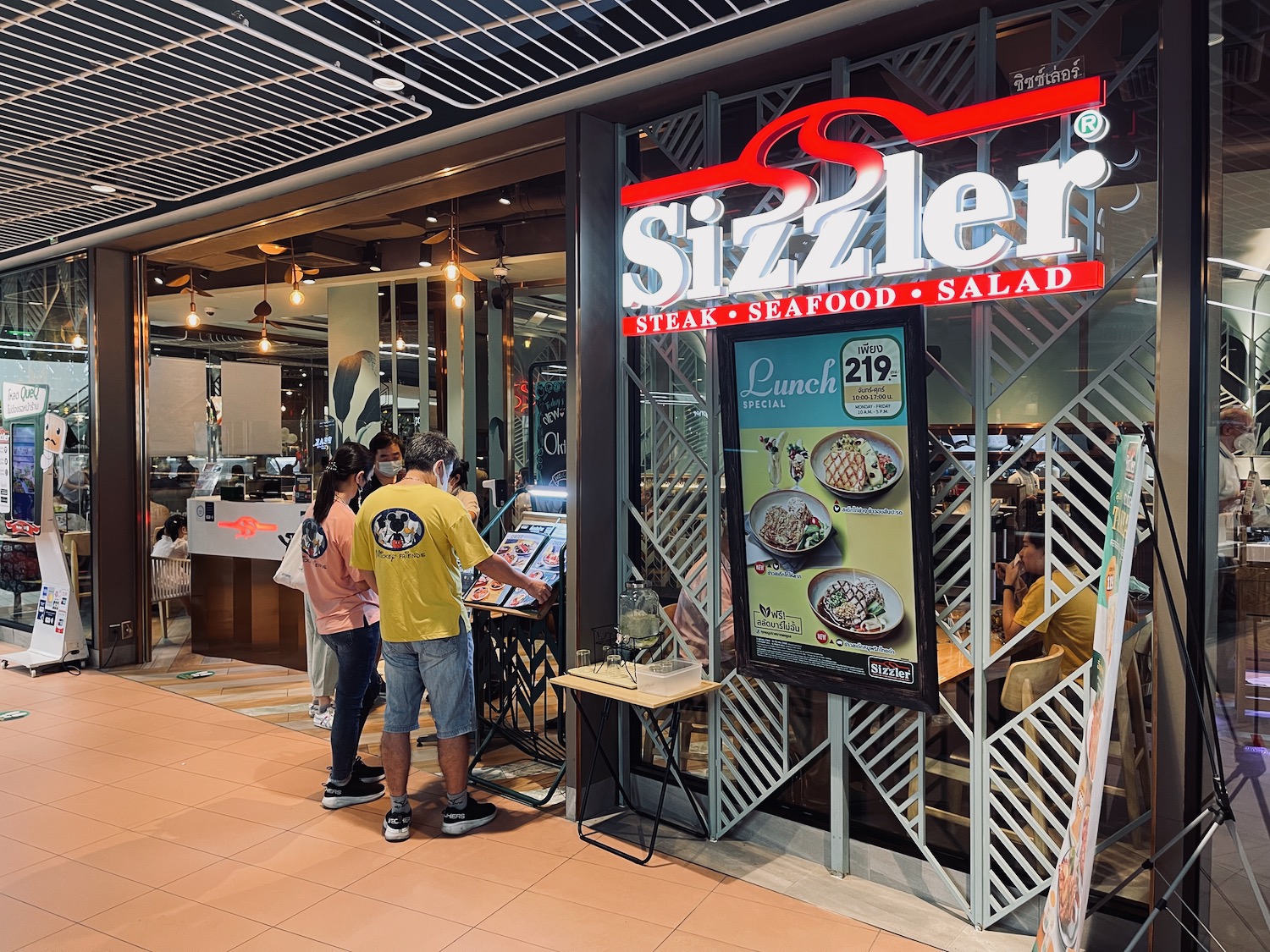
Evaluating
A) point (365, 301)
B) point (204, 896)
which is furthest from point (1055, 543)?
point (365, 301)

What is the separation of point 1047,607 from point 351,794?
3.24 meters

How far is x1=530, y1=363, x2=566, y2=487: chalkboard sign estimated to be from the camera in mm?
5312

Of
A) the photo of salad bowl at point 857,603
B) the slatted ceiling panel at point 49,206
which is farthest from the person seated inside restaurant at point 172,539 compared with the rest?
the photo of salad bowl at point 857,603

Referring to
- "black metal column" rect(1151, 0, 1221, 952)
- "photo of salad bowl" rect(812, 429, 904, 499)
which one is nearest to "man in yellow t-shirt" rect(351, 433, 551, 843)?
"photo of salad bowl" rect(812, 429, 904, 499)

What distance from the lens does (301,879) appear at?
3422mm

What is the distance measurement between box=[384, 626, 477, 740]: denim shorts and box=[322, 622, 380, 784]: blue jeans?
38 centimetres

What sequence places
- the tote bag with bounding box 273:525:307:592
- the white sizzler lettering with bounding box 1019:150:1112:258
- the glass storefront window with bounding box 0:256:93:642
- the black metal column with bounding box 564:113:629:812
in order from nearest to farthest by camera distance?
the white sizzler lettering with bounding box 1019:150:1112:258
the black metal column with bounding box 564:113:629:812
the tote bag with bounding box 273:525:307:592
the glass storefront window with bounding box 0:256:93:642

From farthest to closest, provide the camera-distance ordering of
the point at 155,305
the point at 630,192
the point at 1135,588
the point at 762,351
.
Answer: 1. the point at 155,305
2. the point at 630,192
3. the point at 762,351
4. the point at 1135,588

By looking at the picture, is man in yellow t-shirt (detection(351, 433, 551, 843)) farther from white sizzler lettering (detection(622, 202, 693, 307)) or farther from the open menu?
white sizzler lettering (detection(622, 202, 693, 307))

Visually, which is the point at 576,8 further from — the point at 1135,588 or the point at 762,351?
Answer: the point at 1135,588

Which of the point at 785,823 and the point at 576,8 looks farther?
the point at 785,823

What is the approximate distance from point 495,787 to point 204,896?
1.38m

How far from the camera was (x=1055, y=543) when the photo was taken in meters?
2.83

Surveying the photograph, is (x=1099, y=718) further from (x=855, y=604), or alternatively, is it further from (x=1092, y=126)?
(x=1092, y=126)
